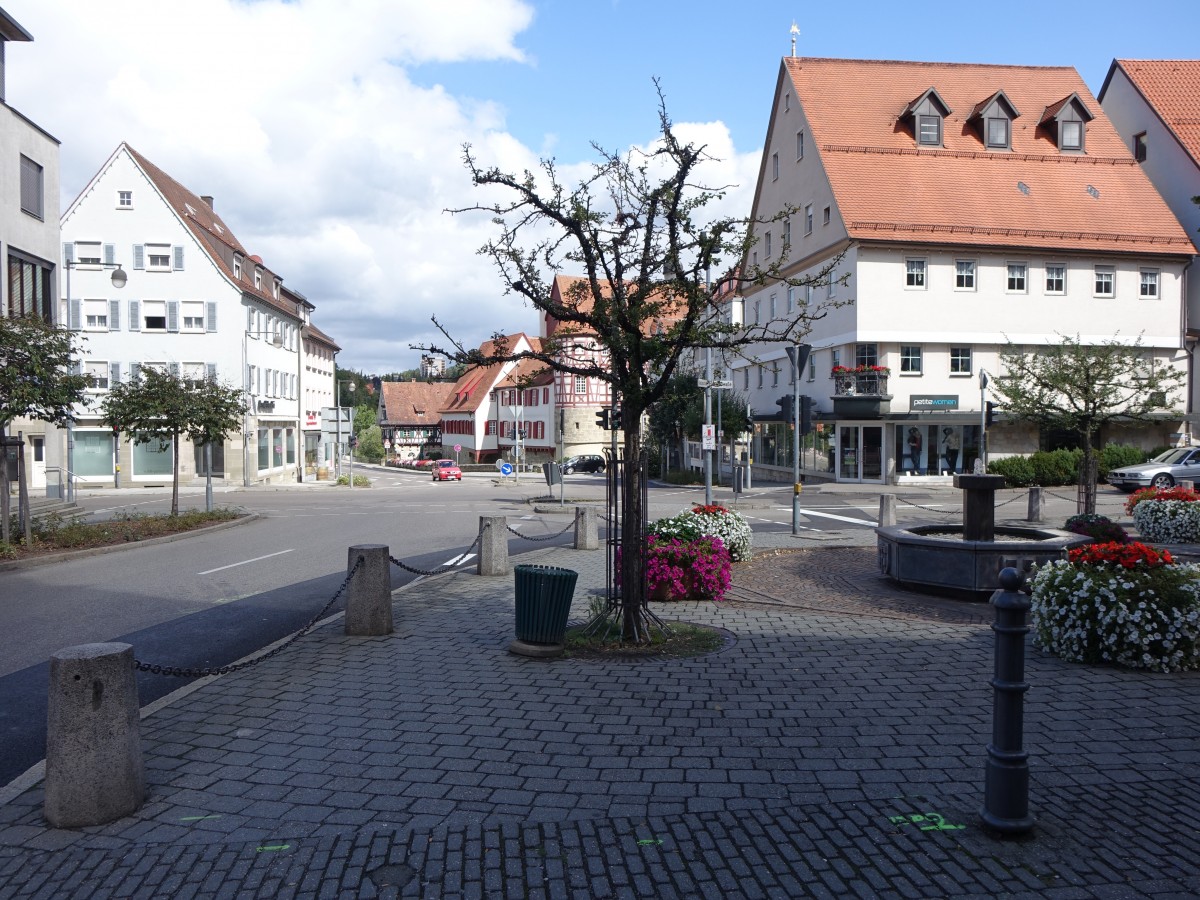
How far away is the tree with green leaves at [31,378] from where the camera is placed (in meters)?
15.2

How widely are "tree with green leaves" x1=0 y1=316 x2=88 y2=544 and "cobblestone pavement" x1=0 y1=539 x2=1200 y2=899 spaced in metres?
10.3

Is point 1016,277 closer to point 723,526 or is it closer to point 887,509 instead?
point 887,509

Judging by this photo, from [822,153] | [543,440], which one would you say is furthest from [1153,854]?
[543,440]

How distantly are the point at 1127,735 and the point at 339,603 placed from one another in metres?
8.44

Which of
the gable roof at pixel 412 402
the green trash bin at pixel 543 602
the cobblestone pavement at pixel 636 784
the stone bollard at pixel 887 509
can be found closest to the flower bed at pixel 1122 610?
the cobblestone pavement at pixel 636 784

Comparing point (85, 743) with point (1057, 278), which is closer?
point (85, 743)

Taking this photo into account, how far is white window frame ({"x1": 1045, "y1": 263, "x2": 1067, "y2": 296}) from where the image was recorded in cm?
3700

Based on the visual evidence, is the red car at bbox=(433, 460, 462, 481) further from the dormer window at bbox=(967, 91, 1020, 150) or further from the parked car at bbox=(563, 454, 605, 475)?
the dormer window at bbox=(967, 91, 1020, 150)

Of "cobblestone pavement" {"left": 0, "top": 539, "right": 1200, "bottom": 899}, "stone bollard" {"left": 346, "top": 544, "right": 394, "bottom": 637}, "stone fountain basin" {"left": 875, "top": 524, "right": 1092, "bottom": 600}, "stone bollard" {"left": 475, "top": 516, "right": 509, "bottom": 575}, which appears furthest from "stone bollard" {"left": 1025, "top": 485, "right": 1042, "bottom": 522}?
"stone bollard" {"left": 346, "top": 544, "right": 394, "bottom": 637}

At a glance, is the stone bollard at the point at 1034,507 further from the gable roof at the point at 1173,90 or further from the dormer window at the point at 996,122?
the gable roof at the point at 1173,90

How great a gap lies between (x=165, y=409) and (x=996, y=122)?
115ft

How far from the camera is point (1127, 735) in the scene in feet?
18.6

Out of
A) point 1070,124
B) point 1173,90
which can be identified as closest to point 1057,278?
point 1070,124

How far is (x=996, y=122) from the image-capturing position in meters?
39.8
